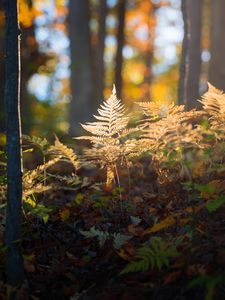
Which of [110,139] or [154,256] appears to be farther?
[110,139]

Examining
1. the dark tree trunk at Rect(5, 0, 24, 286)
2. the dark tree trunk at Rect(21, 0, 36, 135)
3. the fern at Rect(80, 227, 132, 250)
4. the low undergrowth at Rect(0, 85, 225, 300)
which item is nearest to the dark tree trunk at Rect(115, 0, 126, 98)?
the dark tree trunk at Rect(21, 0, 36, 135)

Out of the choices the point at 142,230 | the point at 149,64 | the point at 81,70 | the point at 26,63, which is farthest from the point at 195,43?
the point at 149,64

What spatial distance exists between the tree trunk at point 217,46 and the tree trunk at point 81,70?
342cm

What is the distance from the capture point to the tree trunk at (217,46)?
11.1 m

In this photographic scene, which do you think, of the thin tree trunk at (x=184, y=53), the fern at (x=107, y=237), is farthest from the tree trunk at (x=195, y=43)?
the fern at (x=107, y=237)

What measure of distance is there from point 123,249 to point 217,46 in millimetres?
8397

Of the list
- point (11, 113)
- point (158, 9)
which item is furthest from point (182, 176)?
point (158, 9)

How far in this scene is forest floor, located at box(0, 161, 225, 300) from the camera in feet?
12.1

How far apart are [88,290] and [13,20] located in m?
2.41

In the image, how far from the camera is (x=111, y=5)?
766 inches

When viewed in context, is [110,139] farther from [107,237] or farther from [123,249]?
[123,249]

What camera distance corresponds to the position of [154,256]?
3820 mm

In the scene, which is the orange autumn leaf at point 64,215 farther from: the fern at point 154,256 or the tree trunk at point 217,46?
the tree trunk at point 217,46

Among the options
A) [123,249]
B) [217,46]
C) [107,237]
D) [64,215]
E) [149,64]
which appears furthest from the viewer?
[149,64]
